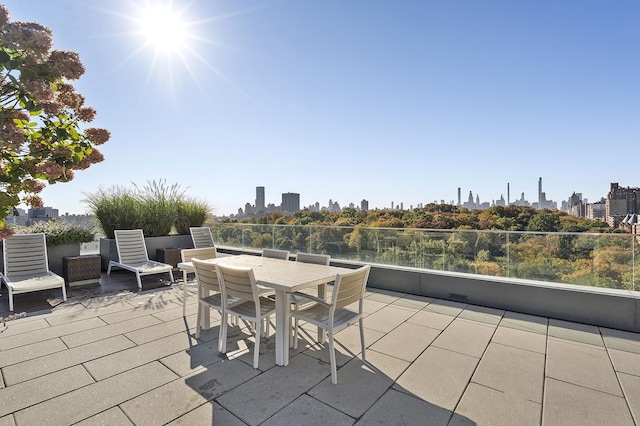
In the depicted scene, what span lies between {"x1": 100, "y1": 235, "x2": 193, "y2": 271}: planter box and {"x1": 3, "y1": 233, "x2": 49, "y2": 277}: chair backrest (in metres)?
1.43

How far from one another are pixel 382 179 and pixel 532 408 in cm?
2132

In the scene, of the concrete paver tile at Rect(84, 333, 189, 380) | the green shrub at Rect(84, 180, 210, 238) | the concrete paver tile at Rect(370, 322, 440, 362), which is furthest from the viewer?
the green shrub at Rect(84, 180, 210, 238)

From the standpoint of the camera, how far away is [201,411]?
2119 millimetres

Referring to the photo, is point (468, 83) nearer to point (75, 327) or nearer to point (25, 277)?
point (75, 327)

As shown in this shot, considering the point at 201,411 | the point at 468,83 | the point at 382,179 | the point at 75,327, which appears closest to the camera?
the point at 201,411

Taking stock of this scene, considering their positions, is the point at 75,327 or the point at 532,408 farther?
the point at 75,327

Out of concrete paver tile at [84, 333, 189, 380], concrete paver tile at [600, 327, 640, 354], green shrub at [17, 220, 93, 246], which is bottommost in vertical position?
concrete paver tile at [600, 327, 640, 354]

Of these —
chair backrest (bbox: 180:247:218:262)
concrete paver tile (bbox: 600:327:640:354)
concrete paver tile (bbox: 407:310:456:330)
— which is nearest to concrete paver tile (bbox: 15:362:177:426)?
chair backrest (bbox: 180:247:218:262)

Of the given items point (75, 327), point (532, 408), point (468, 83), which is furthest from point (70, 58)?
point (468, 83)

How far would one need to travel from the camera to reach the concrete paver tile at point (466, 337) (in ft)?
10.4

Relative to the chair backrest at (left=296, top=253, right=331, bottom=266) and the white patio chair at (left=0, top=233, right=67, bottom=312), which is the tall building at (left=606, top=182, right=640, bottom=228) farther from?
the white patio chair at (left=0, top=233, right=67, bottom=312)

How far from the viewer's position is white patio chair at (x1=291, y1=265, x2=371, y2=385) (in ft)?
8.39

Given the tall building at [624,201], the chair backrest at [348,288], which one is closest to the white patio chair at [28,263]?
the chair backrest at [348,288]

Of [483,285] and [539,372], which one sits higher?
[483,285]
